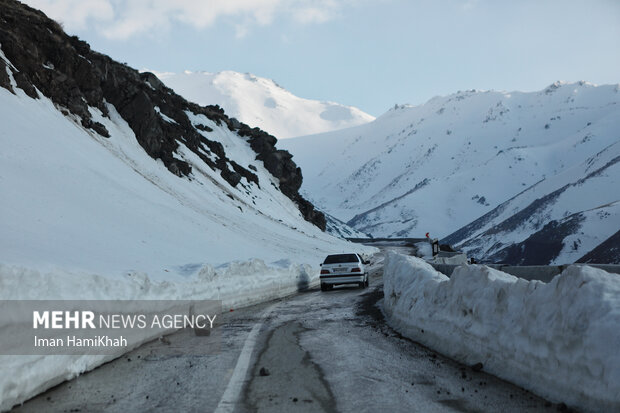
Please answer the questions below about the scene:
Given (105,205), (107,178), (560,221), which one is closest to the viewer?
(105,205)

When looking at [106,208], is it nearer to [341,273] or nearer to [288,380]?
[341,273]

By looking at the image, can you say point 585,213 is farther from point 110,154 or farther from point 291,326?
point 291,326

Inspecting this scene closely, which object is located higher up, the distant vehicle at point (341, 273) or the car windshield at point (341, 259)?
the car windshield at point (341, 259)

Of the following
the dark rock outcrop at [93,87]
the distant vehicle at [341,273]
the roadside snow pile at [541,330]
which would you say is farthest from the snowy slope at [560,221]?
the roadside snow pile at [541,330]

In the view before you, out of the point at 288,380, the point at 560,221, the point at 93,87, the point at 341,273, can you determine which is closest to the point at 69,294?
the point at 288,380

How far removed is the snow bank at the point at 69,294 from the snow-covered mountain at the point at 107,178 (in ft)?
2.98

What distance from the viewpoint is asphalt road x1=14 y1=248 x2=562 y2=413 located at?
551 cm

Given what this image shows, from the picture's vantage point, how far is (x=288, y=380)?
651 centimetres

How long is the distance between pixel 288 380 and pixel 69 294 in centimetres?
340

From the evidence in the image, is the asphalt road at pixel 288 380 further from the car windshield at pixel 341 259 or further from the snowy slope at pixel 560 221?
the snowy slope at pixel 560 221

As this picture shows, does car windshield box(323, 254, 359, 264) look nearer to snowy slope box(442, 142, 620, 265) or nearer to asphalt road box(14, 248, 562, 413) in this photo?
asphalt road box(14, 248, 562, 413)

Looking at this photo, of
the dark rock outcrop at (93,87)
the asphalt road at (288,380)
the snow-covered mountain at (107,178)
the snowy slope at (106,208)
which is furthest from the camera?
the dark rock outcrop at (93,87)

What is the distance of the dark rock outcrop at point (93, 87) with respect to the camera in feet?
106

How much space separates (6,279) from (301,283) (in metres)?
18.6
